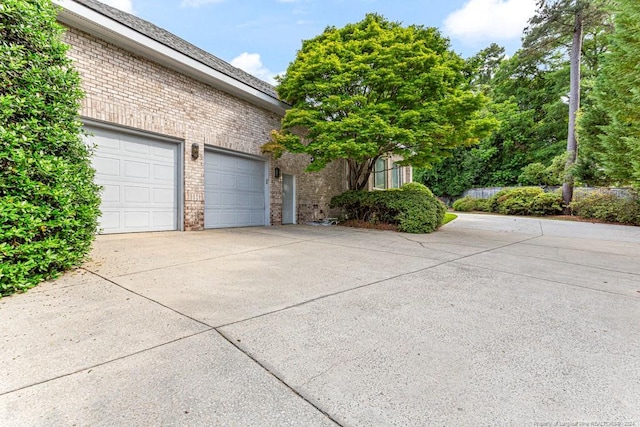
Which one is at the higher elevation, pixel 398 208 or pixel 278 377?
pixel 398 208

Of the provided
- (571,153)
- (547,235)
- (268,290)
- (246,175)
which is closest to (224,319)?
(268,290)

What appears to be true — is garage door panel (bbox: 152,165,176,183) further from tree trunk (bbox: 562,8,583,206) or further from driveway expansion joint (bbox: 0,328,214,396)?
tree trunk (bbox: 562,8,583,206)

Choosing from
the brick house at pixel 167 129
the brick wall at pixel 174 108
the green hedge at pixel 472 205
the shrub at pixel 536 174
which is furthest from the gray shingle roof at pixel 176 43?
the shrub at pixel 536 174

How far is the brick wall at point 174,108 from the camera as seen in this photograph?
568cm

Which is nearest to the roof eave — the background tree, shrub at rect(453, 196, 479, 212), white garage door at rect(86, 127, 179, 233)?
white garage door at rect(86, 127, 179, 233)

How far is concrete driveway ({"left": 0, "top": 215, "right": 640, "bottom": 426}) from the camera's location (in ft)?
4.30

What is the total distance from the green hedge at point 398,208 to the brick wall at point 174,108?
92.0 inches

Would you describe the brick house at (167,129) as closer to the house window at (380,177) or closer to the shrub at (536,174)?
the house window at (380,177)

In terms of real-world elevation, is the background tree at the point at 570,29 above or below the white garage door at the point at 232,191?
above

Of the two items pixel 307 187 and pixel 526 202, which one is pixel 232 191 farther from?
pixel 526 202

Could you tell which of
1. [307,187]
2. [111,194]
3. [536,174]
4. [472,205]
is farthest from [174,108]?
[536,174]

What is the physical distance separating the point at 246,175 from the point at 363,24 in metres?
5.38

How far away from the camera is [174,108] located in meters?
7.02

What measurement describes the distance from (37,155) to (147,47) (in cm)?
432
